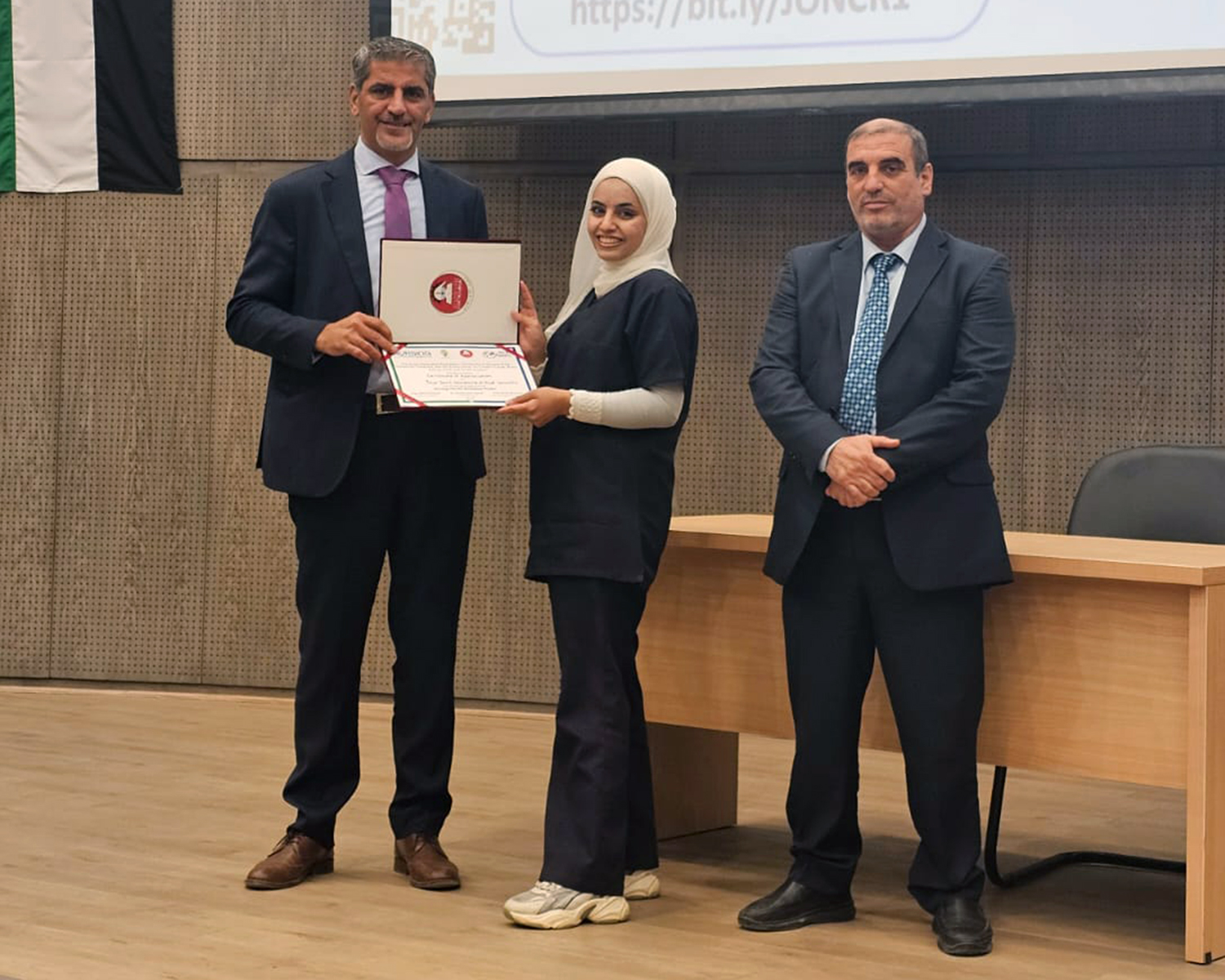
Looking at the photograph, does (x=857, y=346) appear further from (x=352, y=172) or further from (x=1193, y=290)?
(x=1193, y=290)

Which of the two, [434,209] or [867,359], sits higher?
[434,209]

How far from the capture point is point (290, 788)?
146 inches

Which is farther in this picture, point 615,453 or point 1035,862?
point 1035,862

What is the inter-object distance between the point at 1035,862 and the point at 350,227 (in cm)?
210

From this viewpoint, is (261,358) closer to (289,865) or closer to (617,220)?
(289,865)

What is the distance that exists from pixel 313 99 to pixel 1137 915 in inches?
160

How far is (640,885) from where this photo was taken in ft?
11.8

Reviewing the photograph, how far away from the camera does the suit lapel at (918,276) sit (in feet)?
10.9

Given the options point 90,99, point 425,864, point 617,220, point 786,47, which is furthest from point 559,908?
point 90,99

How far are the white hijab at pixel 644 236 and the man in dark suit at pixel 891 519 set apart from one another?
299 millimetres

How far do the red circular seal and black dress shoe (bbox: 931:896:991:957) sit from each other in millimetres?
1514

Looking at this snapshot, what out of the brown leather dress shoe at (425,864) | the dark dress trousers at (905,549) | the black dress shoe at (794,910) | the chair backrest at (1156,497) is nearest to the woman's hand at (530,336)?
the dark dress trousers at (905,549)

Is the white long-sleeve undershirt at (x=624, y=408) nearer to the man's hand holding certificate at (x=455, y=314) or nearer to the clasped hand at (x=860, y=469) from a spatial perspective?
the man's hand holding certificate at (x=455, y=314)

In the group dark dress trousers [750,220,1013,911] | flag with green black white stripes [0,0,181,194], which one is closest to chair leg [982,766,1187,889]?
dark dress trousers [750,220,1013,911]
